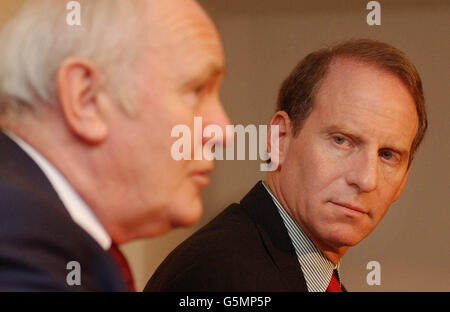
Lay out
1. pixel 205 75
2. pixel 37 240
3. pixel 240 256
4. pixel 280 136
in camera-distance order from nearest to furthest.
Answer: pixel 37 240
pixel 205 75
pixel 240 256
pixel 280 136

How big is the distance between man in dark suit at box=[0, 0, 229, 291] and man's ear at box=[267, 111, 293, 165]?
18.1 inches

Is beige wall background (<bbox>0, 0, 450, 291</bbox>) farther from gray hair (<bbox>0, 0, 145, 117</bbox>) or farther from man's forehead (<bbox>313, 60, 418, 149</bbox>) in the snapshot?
gray hair (<bbox>0, 0, 145, 117</bbox>)

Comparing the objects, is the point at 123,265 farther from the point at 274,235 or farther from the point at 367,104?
the point at 367,104

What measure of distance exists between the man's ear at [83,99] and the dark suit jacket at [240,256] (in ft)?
1.04

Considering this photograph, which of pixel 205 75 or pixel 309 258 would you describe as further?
pixel 309 258

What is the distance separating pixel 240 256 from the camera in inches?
33.7

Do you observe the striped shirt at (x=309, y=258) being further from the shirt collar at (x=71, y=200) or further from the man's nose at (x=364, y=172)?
the shirt collar at (x=71, y=200)

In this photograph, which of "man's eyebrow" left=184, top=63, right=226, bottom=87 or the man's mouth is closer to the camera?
"man's eyebrow" left=184, top=63, right=226, bottom=87

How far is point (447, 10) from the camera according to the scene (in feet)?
3.74

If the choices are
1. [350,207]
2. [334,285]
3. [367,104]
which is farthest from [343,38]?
[334,285]

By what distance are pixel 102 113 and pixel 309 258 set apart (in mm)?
518

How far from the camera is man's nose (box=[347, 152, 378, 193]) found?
932 millimetres

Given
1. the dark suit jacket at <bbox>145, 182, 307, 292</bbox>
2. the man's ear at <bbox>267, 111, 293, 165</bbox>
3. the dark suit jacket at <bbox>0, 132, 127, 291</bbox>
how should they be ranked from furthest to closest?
the man's ear at <bbox>267, 111, 293, 165</bbox>, the dark suit jacket at <bbox>145, 182, 307, 292</bbox>, the dark suit jacket at <bbox>0, 132, 127, 291</bbox>

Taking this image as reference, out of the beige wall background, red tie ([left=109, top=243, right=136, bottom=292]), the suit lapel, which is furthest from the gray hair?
the beige wall background
